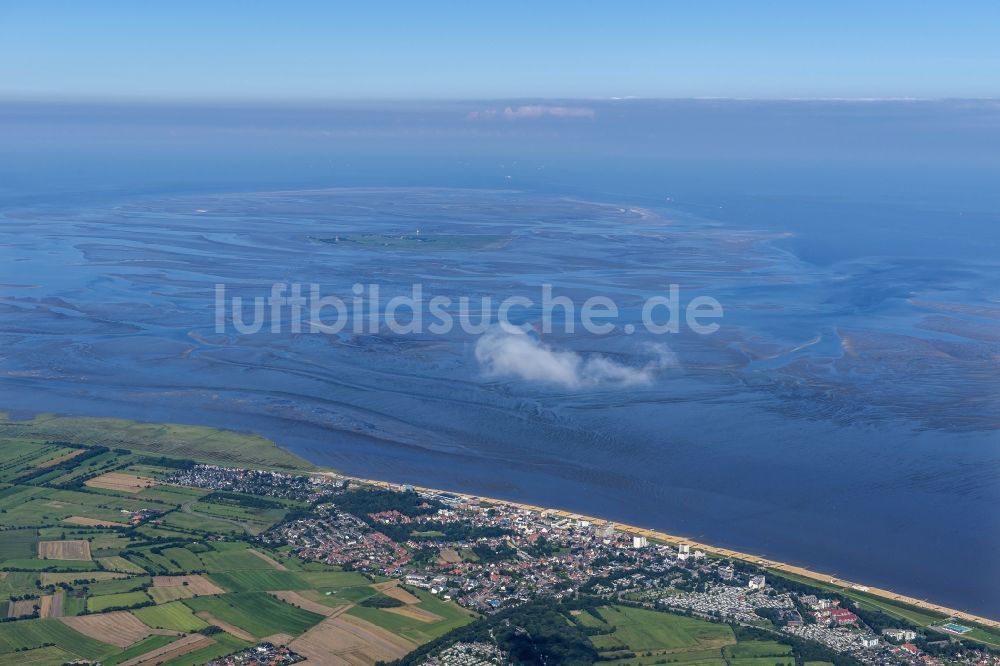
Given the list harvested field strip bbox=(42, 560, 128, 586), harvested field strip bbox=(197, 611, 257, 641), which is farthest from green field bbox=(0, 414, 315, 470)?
harvested field strip bbox=(197, 611, 257, 641)

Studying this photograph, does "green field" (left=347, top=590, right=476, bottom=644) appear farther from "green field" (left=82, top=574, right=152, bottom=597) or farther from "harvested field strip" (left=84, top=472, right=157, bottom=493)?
"harvested field strip" (left=84, top=472, right=157, bottom=493)

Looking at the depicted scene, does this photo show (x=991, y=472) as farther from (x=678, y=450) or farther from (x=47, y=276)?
(x=47, y=276)

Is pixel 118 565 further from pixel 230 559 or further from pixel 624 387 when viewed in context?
pixel 624 387

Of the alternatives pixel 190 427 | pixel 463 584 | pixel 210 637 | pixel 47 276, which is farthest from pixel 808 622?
pixel 47 276

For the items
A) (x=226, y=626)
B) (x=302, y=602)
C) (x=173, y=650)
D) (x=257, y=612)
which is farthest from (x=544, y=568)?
(x=173, y=650)

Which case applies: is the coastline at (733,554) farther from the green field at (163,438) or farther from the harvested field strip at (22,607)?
the harvested field strip at (22,607)
